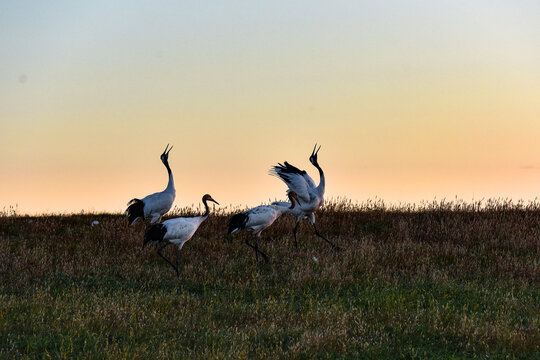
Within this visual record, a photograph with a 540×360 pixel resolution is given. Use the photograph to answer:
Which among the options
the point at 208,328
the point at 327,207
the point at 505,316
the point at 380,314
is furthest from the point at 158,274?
the point at 327,207

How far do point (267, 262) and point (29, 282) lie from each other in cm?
487

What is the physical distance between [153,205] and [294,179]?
12.8ft

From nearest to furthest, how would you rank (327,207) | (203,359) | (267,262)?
(203,359) → (267,262) → (327,207)

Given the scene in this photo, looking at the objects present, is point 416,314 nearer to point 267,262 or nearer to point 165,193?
point 267,262

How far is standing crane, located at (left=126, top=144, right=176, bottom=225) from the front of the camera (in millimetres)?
15703

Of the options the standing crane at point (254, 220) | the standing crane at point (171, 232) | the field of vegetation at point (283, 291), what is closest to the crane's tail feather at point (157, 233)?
the standing crane at point (171, 232)

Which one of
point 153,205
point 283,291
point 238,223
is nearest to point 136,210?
point 153,205

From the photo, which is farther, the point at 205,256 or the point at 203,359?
the point at 205,256

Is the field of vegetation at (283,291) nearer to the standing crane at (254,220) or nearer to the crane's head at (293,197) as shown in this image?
the standing crane at (254,220)

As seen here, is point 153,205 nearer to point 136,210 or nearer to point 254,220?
point 136,210

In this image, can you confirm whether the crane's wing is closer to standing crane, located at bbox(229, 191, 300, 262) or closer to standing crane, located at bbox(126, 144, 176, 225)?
standing crane, located at bbox(229, 191, 300, 262)

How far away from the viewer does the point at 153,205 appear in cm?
1573

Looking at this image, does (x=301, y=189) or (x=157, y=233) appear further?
(x=301, y=189)

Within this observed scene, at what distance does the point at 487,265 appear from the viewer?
13195 millimetres
